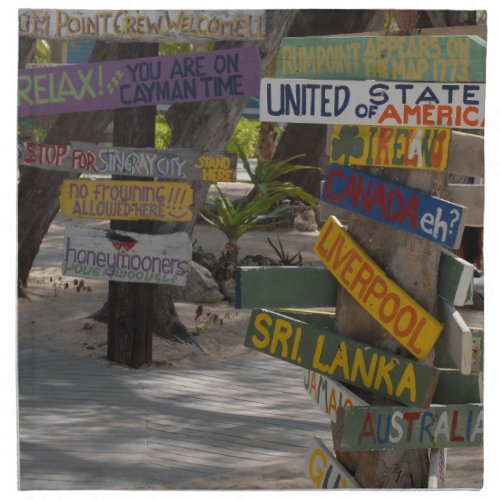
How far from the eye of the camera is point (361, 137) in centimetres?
469

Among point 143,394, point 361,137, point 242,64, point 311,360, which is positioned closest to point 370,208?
point 361,137

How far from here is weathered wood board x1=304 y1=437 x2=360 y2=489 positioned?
475cm

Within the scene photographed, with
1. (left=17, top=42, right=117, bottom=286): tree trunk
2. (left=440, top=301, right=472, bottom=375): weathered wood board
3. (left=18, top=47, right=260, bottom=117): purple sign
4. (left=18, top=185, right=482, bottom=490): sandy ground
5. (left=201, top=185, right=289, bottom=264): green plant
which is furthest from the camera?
(left=201, top=185, right=289, bottom=264): green plant

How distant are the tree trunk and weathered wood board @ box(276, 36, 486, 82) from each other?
10.2 ft

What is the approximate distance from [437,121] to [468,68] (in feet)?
0.86

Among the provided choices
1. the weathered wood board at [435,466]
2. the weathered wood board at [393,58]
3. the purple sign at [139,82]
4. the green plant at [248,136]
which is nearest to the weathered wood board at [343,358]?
the weathered wood board at [435,466]

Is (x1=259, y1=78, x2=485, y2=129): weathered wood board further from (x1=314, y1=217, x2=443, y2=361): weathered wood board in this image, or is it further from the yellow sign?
(x1=314, y1=217, x2=443, y2=361): weathered wood board

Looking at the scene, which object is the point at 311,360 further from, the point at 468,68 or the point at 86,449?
the point at 86,449

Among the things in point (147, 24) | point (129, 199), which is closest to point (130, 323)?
point (129, 199)

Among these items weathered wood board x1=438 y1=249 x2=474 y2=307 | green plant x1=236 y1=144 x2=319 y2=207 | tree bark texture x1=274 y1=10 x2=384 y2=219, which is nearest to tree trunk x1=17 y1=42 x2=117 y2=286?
green plant x1=236 y1=144 x2=319 y2=207

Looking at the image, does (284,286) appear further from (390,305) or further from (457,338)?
(457,338)

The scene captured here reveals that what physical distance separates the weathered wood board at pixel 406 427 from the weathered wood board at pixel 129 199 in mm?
2690

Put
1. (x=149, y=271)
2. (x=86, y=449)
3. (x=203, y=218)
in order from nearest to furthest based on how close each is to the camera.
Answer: (x=86, y=449), (x=149, y=271), (x=203, y=218)

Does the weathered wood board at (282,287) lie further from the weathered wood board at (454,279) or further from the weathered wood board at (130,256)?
the weathered wood board at (130,256)
